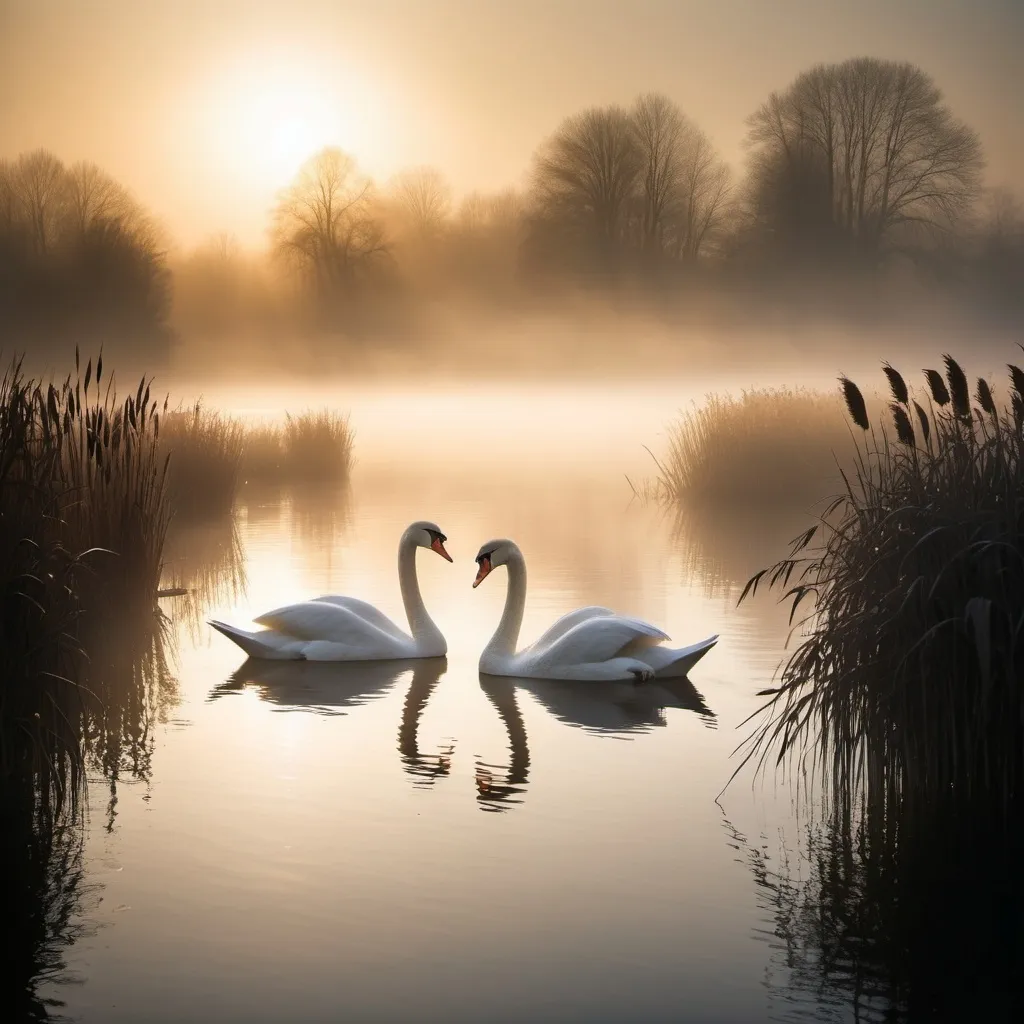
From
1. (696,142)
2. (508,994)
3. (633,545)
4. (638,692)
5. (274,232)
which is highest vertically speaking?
(696,142)

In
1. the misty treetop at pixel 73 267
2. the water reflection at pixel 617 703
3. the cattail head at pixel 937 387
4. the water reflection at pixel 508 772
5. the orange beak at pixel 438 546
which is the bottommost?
the water reflection at pixel 508 772

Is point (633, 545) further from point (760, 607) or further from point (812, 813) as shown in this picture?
point (812, 813)

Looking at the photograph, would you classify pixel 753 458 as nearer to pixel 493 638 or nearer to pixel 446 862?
pixel 493 638

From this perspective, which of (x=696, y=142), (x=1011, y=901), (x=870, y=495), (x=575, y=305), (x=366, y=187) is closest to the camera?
(x=1011, y=901)

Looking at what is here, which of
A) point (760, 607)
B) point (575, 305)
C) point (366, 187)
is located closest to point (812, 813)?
point (760, 607)

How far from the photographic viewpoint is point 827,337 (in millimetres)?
44531

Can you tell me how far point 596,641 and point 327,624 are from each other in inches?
56.2

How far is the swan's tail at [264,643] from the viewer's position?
7258mm

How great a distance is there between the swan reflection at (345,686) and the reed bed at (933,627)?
5.63 feet

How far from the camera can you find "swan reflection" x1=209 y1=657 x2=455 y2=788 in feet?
19.1

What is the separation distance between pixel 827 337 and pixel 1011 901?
4196cm

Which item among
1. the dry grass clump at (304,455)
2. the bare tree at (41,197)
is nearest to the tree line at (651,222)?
the bare tree at (41,197)

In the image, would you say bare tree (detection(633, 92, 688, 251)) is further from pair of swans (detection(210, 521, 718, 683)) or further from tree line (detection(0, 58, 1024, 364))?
pair of swans (detection(210, 521, 718, 683))

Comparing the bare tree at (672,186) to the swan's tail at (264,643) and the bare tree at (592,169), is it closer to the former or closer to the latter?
the bare tree at (592,169)
